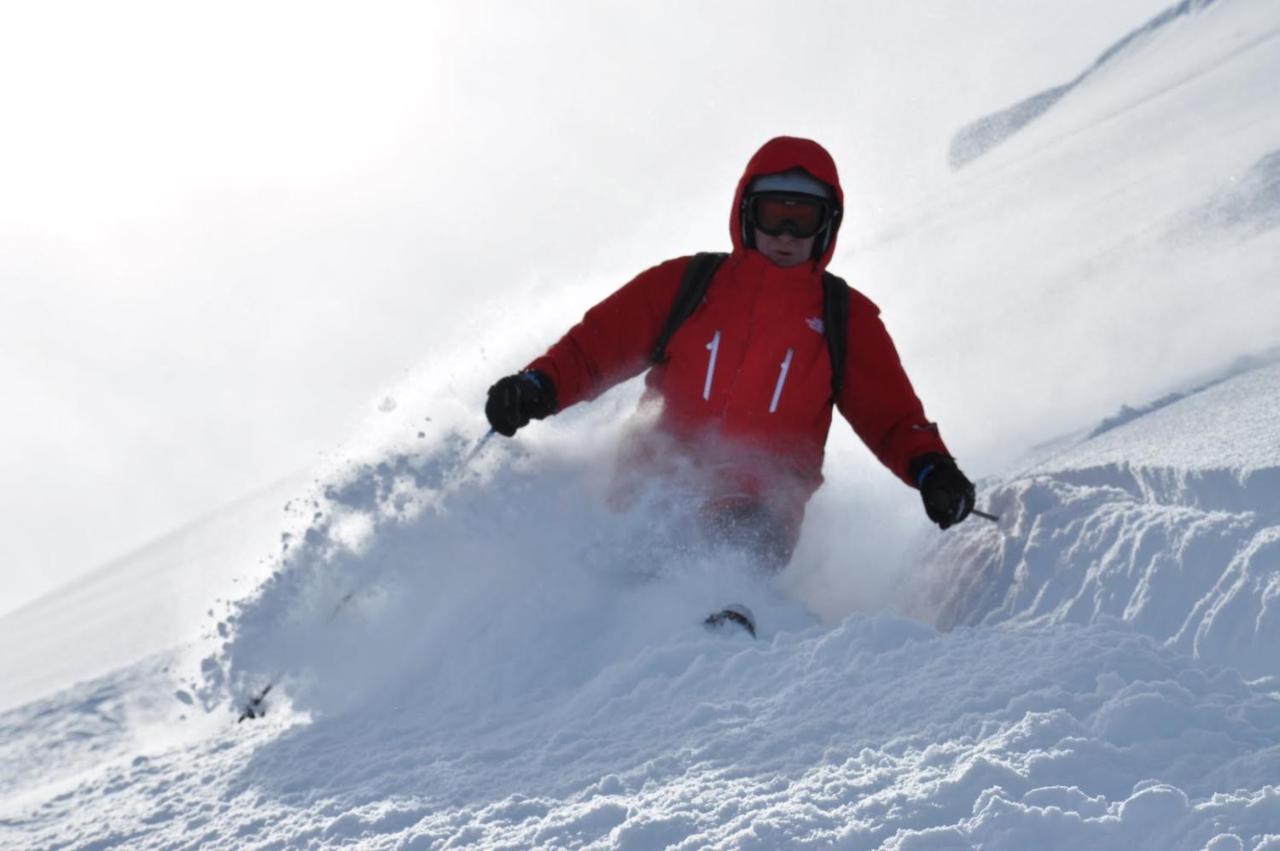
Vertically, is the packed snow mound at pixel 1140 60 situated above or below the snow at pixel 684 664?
above

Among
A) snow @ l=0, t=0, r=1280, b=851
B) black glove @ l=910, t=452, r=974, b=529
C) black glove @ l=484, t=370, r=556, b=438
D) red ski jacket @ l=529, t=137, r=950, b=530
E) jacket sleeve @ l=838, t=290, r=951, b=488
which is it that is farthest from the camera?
red ski jacket @ l=529, t=137, r=950, b=530

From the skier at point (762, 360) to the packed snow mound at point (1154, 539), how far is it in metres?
0.46

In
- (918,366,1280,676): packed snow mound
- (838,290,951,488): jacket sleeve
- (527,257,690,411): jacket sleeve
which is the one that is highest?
(527,257,690,411): jacket sleeve

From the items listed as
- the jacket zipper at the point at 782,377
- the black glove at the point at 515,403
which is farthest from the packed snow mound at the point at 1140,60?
the black glove at the point at 515,403

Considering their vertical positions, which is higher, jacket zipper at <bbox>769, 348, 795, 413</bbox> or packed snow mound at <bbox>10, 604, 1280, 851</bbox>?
jacket zipper at <bbox>769, 348, 795, 413</bbox>

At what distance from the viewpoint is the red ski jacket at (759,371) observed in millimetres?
4117

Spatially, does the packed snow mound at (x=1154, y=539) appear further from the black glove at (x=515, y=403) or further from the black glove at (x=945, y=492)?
the black glove at (x=515, y=403)

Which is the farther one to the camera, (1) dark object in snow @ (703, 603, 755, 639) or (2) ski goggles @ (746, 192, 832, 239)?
(2) ski goggles @ (746, 192, 832, 239)

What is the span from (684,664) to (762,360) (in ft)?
5.27

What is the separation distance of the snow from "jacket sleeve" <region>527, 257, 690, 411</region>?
36 centimetres

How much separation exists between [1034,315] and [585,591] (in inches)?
174

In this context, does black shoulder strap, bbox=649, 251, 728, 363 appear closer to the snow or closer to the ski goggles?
the ski goggles

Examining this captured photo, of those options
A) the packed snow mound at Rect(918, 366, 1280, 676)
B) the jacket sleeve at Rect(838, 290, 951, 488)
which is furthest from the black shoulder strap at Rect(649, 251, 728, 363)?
the packed snow mound at Rect(918, 366, 1280, 676)

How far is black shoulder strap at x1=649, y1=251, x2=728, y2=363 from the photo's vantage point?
421 cm
